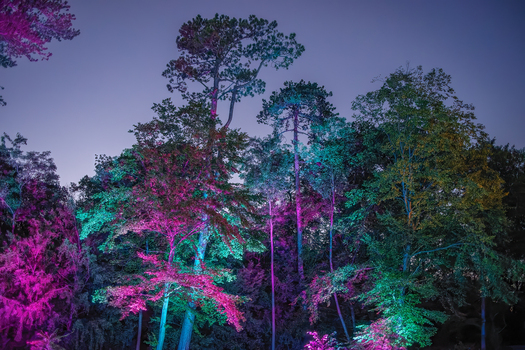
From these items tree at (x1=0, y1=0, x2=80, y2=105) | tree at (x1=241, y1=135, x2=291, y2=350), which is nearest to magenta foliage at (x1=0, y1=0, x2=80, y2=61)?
tree at (x1=0, y1=0, x2=80, y2=105)

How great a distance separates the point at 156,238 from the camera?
1410cm

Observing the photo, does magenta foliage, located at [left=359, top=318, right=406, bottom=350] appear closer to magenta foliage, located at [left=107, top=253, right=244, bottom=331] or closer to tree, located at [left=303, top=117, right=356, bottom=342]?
magenta foliage, located at [left=107, top=253, right=244, bottom=331]

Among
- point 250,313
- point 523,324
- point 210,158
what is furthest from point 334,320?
point 523,324

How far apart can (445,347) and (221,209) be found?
1660cm

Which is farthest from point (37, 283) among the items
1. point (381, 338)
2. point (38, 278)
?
point (381, 338)

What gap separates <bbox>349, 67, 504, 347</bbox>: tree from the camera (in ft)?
37.3

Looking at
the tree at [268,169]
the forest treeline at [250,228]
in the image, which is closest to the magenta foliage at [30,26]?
the forest treeline at [250,228]

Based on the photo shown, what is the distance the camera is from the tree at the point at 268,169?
18422 mm

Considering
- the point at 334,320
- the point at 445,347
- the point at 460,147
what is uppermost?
the point at 460,147

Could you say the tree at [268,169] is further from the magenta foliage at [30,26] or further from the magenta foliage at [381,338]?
the magenta foliage at [30,26]

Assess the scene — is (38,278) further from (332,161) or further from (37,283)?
(332,161)

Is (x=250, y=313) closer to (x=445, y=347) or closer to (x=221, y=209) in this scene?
(x=221, y=209)

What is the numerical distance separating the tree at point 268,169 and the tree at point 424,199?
5.77 metres

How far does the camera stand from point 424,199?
12609mm
